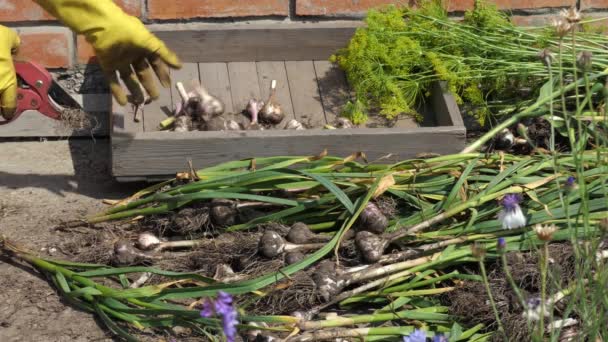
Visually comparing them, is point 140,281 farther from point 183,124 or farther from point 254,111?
point 254,111

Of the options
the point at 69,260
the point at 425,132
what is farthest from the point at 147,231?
the point at 425,132

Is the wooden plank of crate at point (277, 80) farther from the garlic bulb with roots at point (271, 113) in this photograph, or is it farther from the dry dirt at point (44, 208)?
the dry dirt at point (44, 208)

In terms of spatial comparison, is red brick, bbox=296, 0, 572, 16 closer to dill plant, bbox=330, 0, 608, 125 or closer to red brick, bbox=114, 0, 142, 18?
dill plant, bbox=330, 0, 608, 125

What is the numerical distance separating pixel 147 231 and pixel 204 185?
0.84 feet

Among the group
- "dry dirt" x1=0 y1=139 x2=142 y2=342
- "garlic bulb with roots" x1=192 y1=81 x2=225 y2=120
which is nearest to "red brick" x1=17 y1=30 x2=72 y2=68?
"dry dirt" x1=0 y1=139 x2=142 y2=342

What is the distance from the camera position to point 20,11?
338cm

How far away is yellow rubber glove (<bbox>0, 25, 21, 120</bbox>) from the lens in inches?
112

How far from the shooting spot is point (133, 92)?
2.93 meters

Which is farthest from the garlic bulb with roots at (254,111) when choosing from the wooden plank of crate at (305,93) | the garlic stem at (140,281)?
the garlic stem at (140,281)

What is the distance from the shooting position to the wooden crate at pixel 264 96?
2.94 meters

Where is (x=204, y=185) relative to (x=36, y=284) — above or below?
above

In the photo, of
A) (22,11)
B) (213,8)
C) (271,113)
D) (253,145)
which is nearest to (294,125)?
(271,113)

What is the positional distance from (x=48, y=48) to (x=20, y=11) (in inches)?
6.8

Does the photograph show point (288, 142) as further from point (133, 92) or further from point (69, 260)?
point (69, 260)
